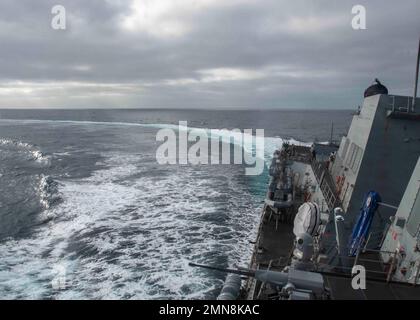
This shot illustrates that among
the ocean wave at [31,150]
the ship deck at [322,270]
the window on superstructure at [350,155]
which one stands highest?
the window on superstructure at [350,155]

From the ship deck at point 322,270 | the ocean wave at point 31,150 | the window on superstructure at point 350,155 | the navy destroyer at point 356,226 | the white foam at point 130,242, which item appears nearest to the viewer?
the ship deck at point 322,270

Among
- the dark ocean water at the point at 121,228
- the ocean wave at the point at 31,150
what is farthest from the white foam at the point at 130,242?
the ocean wave at the point at 31,150

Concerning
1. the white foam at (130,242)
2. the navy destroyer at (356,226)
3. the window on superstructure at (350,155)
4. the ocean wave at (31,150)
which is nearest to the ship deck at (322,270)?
the navy destroyer at (356,226)

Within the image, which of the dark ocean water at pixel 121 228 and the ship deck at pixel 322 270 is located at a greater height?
the ship deck at pixel 322 270

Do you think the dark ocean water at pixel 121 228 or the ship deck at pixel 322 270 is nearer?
the ship deck at pixel 322 270

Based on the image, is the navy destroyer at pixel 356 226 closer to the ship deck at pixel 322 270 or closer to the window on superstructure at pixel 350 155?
the ship deck at pixel 322 270

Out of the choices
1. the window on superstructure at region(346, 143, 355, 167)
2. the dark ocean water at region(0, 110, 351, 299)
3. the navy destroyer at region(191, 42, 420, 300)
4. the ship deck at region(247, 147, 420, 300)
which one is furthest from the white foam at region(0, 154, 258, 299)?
the window on superstructure at region(346, 143, 355, 167)

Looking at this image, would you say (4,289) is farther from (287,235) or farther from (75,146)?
(75,146)

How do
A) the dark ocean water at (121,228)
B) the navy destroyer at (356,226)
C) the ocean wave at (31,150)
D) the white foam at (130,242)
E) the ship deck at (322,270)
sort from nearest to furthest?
the ship deck at (322,270) → the navy destroyer at (356,226) → the white foam at (130,242) → the dark ocean water at (121,228) → the ocean wave at (31,150)
